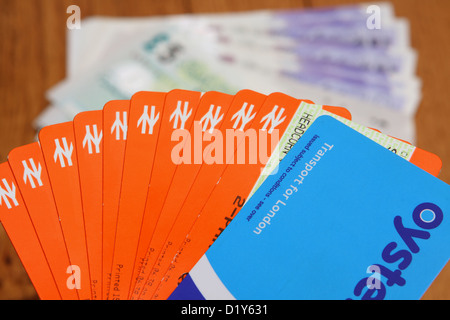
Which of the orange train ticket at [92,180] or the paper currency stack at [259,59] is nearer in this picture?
the orange train ticket at [92,180]

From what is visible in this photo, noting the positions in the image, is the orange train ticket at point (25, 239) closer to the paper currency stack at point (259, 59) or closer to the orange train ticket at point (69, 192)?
the orange train ticket at point (69, 192)

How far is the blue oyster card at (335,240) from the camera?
433 millimetres

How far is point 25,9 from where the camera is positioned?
32.1 inches

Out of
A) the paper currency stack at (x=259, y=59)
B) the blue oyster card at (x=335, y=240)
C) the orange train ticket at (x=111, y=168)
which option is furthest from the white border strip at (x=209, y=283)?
the paper currency stack at (x=259, y=59)

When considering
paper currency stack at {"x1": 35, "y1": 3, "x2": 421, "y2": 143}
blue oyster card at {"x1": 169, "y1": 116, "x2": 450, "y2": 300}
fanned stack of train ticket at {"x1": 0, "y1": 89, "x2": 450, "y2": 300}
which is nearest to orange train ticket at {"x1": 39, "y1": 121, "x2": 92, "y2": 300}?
fanned stack of train ticket at {"x1": 0, "y1": 89, "x2": 450, "y2": 300}

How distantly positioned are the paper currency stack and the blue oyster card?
1.07 ft

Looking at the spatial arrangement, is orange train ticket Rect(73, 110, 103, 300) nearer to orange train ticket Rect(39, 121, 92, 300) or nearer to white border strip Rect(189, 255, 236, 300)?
orange train ticket Rect(39, 121, 92, 300)

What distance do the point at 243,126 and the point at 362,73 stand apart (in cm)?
42

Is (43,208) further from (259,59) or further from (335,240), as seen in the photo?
(259,59)

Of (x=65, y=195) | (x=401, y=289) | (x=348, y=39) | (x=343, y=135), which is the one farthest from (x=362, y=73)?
(x=65, y=195)

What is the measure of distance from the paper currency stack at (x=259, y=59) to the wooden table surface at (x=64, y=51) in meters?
0.02

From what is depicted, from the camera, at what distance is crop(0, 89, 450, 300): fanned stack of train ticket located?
0.44 meters

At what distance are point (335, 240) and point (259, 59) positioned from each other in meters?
0.47

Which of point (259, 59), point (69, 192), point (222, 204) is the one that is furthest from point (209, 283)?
point (259, 59)
